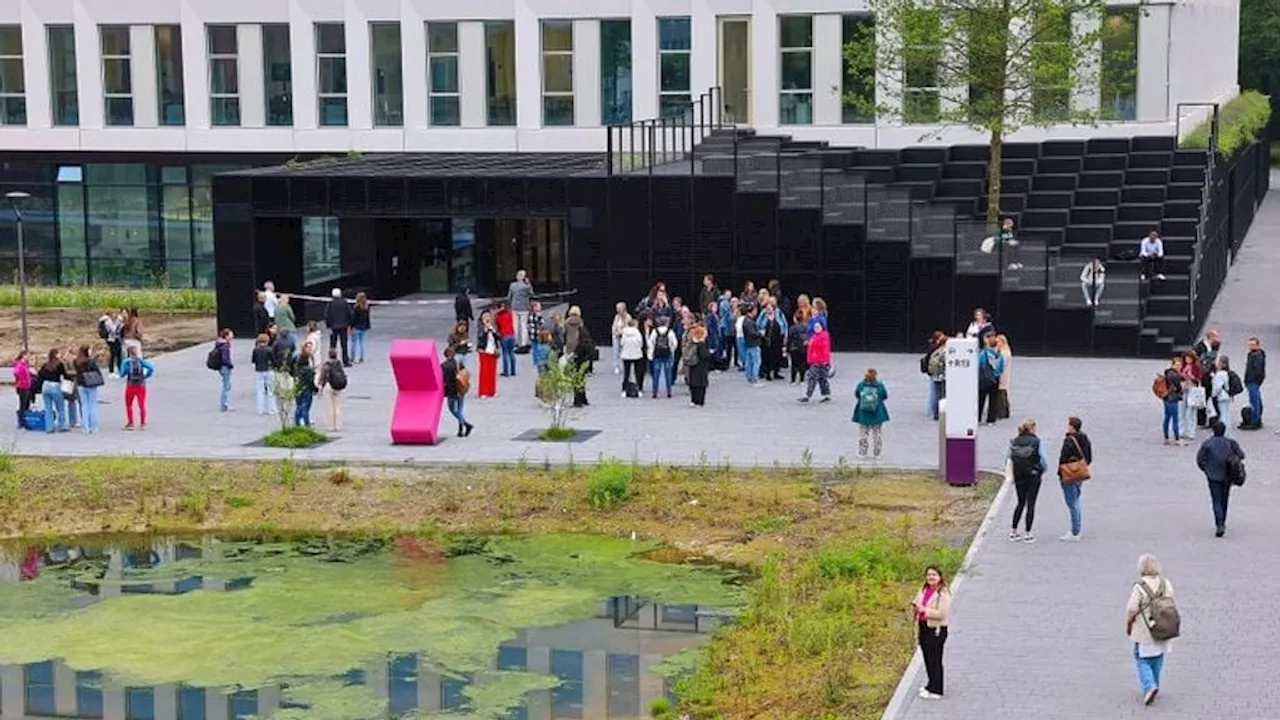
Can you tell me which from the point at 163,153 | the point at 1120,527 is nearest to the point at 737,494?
the point at 1120,527

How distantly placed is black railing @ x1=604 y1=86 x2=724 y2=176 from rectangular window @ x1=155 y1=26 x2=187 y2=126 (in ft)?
37.6

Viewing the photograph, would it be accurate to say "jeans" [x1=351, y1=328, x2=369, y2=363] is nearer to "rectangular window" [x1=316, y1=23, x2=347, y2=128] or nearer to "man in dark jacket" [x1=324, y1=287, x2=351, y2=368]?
"man in dark jacket" [x1=324, y1=287, x2=351, y2=368]

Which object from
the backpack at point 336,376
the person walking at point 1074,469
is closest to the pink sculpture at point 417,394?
the backpack at point 336,376

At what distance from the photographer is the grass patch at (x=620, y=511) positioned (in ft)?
72.3

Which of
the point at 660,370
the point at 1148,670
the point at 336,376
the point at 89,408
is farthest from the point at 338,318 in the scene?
the point at 1148,670

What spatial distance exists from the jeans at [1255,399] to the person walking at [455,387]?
1070 cm

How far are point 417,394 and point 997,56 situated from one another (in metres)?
15.8

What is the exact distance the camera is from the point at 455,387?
3031cm

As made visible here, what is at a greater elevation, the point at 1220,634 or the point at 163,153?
the point at 163,153

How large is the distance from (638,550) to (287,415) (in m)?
7.89

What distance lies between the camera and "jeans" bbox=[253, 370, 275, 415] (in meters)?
32.3

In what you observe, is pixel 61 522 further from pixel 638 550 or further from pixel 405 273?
pixel 405 273

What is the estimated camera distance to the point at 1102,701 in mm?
17391

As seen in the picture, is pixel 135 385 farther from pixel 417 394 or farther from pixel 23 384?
pixel 417 394
